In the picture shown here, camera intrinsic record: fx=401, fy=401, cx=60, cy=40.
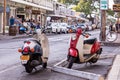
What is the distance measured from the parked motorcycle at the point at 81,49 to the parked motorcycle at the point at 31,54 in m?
0.94

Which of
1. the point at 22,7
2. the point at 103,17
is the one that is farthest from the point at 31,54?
the point at 22,7

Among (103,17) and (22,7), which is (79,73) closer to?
(103,17)

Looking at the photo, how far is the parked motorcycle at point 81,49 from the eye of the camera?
12.5 m

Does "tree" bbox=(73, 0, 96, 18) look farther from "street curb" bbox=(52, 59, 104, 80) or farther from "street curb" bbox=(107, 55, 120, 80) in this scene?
"street curb" bbox=(52, 59, 104, 80)

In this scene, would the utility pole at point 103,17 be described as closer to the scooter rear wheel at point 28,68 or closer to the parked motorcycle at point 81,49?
the parked motorcycle at point 81,49

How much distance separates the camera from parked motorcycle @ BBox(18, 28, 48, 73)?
37.6 feet

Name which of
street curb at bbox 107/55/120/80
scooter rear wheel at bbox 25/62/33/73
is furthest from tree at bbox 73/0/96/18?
scooter rear wheel at bbox 25/62/33/73

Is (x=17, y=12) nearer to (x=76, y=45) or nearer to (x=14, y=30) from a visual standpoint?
(x=14, y=30)

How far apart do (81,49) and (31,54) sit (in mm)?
1802

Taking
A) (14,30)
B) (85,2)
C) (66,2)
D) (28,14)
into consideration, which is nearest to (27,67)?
(14,30)

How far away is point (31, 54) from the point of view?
11.6 meters

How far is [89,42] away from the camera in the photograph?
43.3ft

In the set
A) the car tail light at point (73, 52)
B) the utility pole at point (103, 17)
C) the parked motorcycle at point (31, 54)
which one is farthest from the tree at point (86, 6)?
the parked motorcycle at point (31, 54)

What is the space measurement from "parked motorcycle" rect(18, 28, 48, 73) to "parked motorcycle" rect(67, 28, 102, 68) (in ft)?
3.09
